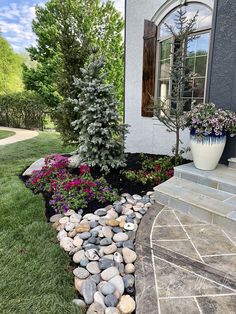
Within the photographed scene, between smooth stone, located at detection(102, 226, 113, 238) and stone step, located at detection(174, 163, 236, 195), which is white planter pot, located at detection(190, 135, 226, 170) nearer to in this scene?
stone step, located at detection(174, 163, 236, 195)

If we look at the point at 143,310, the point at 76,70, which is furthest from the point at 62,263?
the point at 76,70

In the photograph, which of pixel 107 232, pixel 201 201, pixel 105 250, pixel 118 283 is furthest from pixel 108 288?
pixel 201 201

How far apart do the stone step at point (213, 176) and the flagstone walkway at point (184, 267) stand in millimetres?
625

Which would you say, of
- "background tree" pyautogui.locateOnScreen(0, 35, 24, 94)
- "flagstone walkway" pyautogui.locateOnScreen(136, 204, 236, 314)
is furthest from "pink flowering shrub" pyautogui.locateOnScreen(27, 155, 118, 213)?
"background tree" pyautogui.locateOnScreen(0, 35, 24, 94)

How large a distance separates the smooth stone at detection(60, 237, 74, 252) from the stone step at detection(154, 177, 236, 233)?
124 cm

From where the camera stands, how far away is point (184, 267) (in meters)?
1.92

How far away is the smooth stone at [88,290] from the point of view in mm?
1690

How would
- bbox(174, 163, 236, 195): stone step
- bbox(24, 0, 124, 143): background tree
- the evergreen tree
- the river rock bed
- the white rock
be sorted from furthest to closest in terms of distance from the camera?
bbox(24, 0, 124, 143): background tree, the evergreen tree, bbox(174, 163, 236, 195): stone step, the white rock, the river rock bed

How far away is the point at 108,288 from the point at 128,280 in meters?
0.17

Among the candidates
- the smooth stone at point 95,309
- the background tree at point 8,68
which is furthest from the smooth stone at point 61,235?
the background tree at point 8,68

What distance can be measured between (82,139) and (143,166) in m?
1.17

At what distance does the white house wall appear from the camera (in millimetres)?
4871

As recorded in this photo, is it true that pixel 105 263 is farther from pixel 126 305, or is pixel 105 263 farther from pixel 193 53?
pixel 193 53

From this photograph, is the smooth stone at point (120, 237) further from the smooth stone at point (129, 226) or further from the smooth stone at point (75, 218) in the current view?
the smooth stone at point (75, 218)
